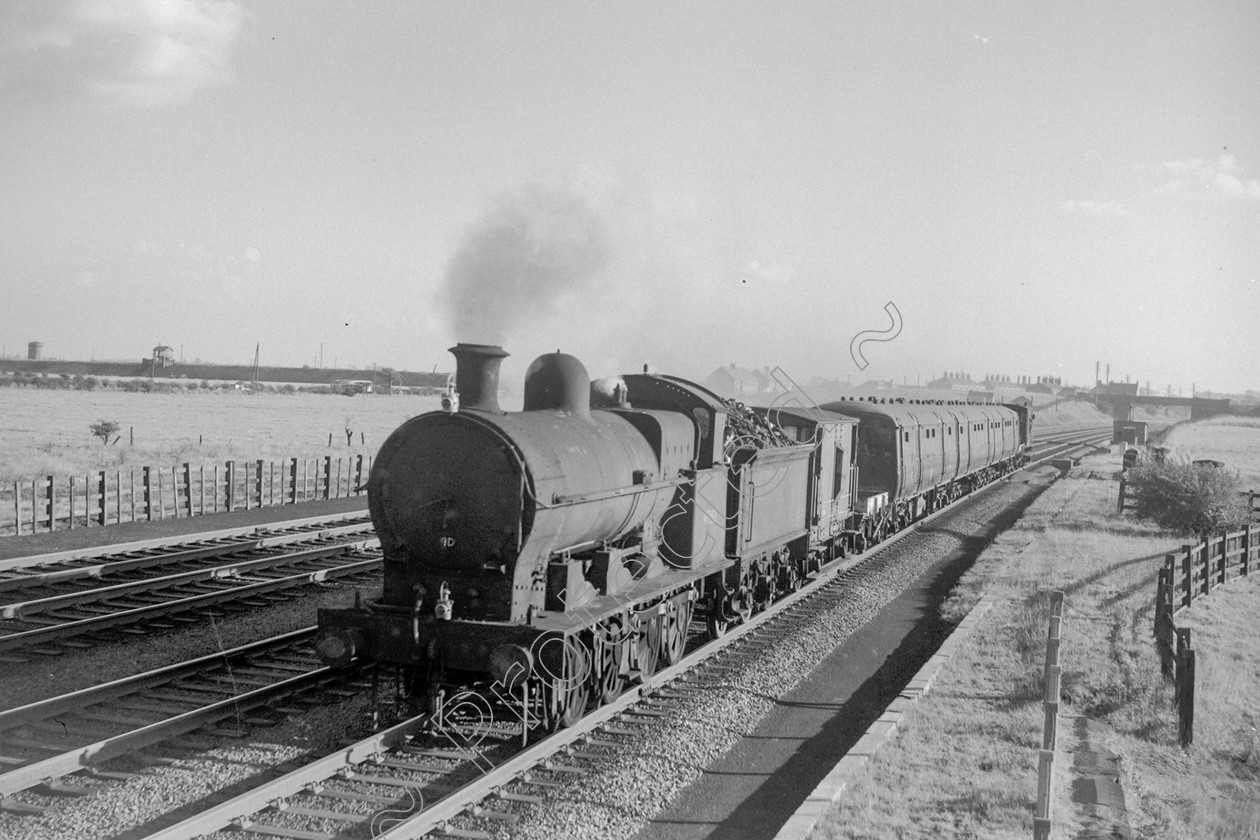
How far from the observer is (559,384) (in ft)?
29.7

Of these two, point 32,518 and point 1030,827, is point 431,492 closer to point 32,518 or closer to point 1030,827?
point 1030,827

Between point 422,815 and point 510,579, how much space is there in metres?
2.05

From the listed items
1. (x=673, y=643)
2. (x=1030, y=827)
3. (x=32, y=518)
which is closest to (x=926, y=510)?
(x=673, y=643)

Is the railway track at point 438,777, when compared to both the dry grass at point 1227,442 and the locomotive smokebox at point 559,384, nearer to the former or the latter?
the locomotive smokebox at point 559,384

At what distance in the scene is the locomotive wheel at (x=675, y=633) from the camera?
33.1 feet

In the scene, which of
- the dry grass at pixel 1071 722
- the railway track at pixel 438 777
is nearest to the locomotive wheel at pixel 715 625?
the railway track at pixel 438 777

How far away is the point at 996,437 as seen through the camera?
34.4 m

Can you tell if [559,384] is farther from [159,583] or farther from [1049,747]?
[159,583]

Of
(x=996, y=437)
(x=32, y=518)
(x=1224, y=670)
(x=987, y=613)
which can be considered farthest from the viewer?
Answer: (x=996, y=437)

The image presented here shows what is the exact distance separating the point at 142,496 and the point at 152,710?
17.1 meters

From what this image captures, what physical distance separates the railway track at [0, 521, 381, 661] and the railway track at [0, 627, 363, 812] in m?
2.04

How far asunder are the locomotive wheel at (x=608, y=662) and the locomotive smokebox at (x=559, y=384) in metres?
2.07

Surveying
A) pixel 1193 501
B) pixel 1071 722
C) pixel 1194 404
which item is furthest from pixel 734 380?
pixel 1194 404

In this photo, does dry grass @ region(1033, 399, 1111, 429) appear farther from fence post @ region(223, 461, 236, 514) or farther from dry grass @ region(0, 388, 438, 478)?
fence post @ region(223, 461, 236, 514)
